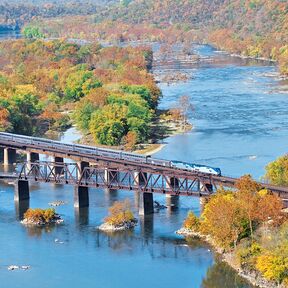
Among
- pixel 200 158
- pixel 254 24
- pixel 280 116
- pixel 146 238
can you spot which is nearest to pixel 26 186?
pixel 146 238

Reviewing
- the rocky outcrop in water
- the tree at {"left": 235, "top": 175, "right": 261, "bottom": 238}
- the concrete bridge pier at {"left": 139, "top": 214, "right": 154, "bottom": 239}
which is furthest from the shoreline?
the rocky outcrop in water

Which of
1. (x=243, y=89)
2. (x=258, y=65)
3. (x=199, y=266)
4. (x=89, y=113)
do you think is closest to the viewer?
(x=199, y=266)

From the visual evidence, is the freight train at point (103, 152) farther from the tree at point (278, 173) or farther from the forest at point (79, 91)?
the forest at point (79, 91)

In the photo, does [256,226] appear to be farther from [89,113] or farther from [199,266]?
[89,113]

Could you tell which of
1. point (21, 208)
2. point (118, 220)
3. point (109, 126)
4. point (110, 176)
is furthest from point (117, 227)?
point (109, 126)

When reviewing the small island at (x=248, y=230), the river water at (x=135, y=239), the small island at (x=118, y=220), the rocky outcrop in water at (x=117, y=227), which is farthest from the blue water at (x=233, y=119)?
the small island at (x=248, y=230)

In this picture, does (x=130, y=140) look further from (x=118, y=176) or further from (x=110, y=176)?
(x=118, y=176)
